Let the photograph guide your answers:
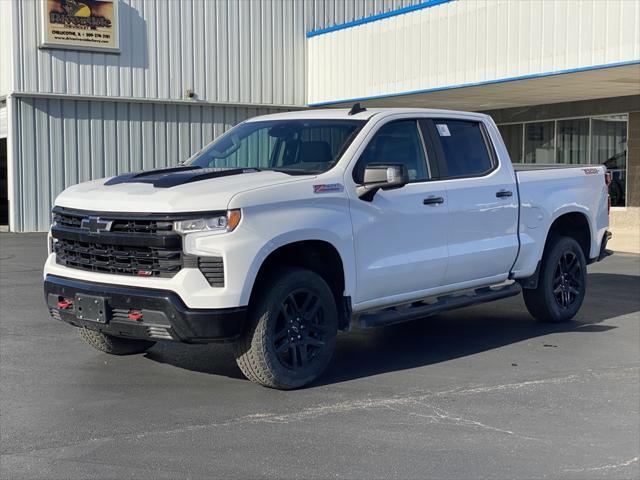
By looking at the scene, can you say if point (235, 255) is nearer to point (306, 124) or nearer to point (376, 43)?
point (306, 124)

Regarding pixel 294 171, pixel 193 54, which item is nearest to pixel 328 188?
pixel 294 171

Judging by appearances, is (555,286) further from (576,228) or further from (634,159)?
(634,159)

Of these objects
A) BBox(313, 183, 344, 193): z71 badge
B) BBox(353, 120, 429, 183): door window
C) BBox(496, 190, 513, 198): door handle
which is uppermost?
BBox(353, 120, 429, 183): door window

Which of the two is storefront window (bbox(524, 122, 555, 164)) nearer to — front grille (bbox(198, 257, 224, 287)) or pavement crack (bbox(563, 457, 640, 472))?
front grille (bbox(198, 257, 224, 287))

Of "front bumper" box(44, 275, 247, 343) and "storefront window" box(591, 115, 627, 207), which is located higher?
"storefront window" box(591, 115, 627, 207)

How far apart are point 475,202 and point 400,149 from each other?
91 centimetres

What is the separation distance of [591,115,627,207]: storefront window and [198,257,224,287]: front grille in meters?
16.5

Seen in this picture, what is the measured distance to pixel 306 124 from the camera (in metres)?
7.69

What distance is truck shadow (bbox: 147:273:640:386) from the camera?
7.39 m

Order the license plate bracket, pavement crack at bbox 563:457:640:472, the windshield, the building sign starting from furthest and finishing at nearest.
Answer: the building sign < the windshield < the license plate bracket < pavement crack at bbox 563:457:640:472

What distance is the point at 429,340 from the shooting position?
8.48 m

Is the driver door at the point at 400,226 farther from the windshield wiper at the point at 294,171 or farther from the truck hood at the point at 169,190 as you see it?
the truck hood at the point at 169,190

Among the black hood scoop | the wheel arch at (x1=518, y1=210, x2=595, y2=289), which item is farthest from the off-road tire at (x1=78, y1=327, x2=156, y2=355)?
the wheel arch at (x1=518, y1=210, x2=595, y2=289)

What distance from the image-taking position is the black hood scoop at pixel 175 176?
6.56 m
